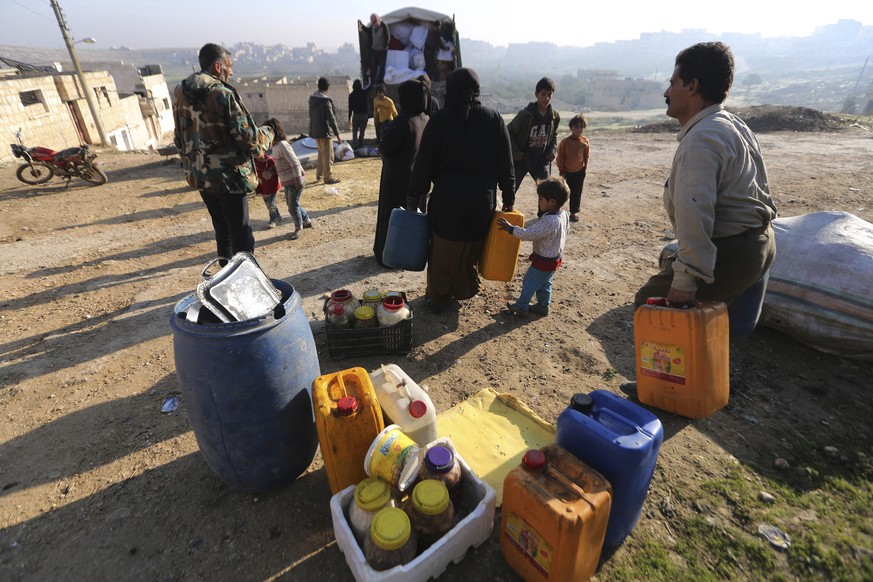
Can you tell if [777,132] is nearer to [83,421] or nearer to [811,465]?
[811,465]

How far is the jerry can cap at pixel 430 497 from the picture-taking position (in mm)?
1744

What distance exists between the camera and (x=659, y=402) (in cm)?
272

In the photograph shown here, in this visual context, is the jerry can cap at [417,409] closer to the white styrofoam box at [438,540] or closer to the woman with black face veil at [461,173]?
the white styrofoam box at [438,540]

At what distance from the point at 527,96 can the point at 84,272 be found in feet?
388

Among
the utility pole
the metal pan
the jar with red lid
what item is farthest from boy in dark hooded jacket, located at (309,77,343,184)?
the utility pole

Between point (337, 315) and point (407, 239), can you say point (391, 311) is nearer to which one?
point (337, 315)

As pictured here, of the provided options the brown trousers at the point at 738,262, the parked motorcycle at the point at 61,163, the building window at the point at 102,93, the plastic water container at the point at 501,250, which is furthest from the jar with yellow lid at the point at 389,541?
the building window at the point at 102,93

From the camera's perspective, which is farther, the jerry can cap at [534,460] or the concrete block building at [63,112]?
the concrete block building at [63,112]

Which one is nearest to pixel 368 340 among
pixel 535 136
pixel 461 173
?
pixel 461 173

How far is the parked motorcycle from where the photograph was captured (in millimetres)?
7637

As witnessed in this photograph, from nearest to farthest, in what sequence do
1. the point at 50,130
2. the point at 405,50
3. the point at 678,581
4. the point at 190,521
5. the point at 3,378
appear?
the point at 678,581, the point at 190,521, the point at 3,378, the point at 405,50, the point at 50,130

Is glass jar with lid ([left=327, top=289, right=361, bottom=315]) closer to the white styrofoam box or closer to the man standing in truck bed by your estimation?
the white styrofoam box

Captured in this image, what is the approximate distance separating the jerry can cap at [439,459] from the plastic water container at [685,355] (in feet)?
4.75

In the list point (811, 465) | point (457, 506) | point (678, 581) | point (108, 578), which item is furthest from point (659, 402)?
point (108, 578)
